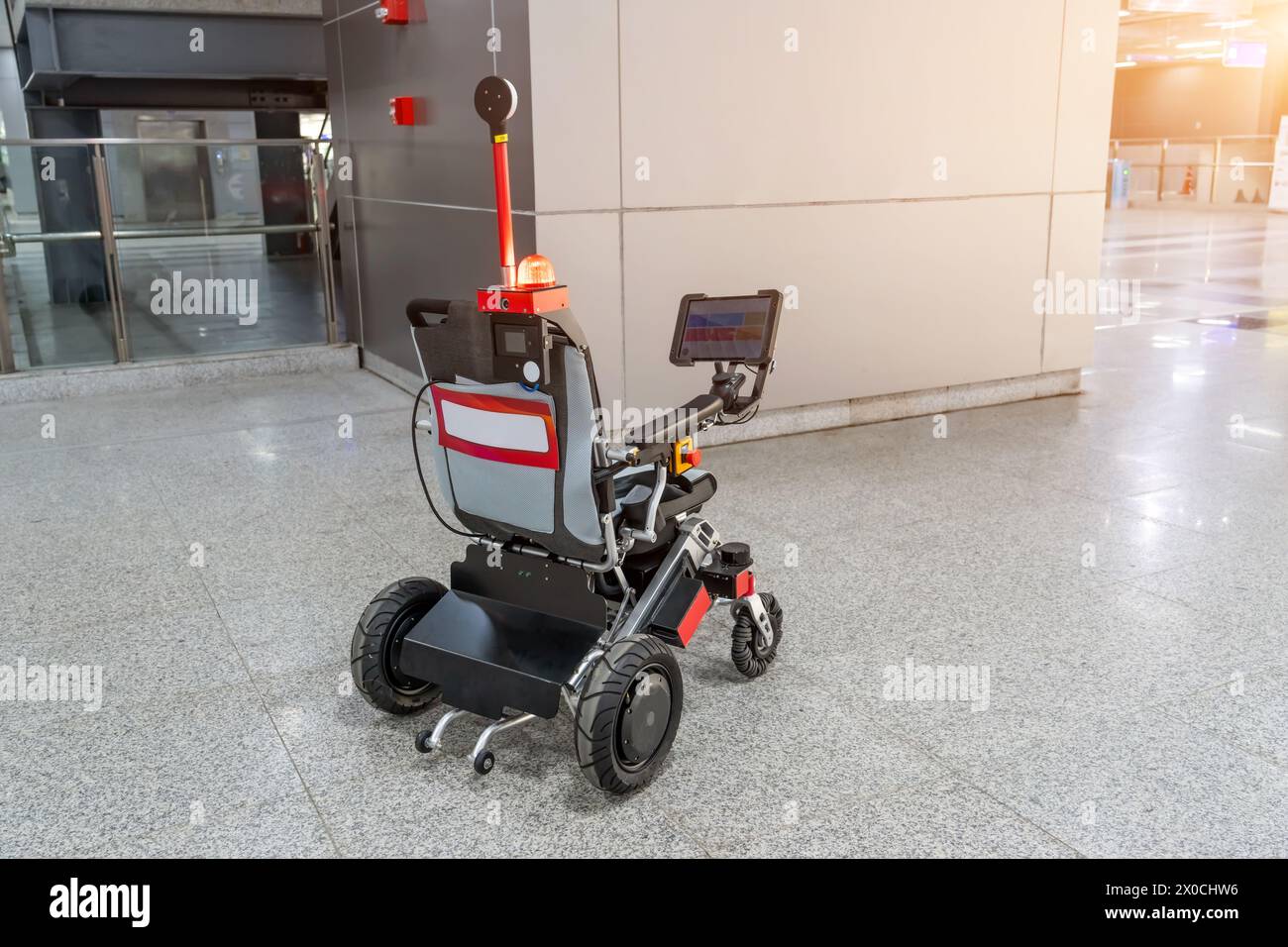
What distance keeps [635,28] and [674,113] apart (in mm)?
424

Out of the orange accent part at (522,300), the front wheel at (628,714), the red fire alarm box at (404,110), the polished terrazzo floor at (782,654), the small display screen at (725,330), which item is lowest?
the polished terrazzo floor at (782,654)

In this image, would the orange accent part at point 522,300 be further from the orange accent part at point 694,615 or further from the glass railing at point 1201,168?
the glass railing at point 1201,168

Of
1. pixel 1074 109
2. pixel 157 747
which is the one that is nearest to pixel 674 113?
pixel 1074 109

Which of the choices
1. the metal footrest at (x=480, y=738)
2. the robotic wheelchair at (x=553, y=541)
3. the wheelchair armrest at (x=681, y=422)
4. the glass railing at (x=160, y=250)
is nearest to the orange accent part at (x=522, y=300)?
the robotic wheelchair at (x=553, y=541)

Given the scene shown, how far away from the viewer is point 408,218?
21.9ft

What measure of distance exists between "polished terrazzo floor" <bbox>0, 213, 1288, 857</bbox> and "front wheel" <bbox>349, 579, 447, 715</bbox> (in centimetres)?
11

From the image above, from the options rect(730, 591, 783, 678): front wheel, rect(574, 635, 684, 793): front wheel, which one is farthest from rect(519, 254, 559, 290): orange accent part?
rect(730, 591, 783, 678): front wheel

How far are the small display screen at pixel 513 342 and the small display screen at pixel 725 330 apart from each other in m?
0.71

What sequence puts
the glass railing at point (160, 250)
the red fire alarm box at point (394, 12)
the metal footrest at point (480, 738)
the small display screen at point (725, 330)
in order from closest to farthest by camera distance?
the metal footrest at point (480, 738)
the small display screen at point (725, 330)
the red fire alarm box at point (394, 12)
the glass railing at point (160, 250)

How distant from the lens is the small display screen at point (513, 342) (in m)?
2.44

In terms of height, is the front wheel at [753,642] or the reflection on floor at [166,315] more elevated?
the reflection on floor at [166,315]

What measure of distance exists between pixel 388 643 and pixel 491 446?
2.04ft

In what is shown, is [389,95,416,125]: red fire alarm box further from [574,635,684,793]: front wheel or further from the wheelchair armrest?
[574,635,684,793]: front wheel

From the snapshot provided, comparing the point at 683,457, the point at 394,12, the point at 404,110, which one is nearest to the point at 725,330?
the point at 683,457
